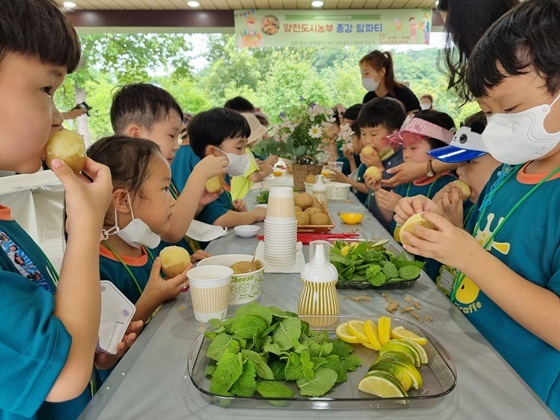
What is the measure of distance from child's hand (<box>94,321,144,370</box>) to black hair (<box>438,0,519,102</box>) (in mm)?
1464

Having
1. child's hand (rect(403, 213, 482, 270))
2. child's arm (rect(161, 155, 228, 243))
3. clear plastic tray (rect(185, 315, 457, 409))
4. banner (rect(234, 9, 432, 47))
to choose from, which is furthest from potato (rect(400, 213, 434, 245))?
banner (rect(234, 9, 432, 47))

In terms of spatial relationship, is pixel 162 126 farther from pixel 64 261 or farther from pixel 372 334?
pixel 372 334

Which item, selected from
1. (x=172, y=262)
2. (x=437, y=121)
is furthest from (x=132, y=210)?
(x=437, y=121)

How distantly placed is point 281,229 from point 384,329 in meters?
0.60

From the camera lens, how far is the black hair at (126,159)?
1.34 metres

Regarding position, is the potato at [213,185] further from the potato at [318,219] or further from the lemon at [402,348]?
the lemon at [402,348]

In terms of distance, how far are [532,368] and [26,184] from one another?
2887 mm

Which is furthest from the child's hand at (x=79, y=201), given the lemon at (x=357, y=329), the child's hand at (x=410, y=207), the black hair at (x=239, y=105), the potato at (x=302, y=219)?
the black hair at (x=239, y=105)

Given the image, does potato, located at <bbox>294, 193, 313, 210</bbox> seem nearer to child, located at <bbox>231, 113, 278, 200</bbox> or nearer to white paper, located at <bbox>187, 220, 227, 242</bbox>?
white paper, located at <bbox>187, 220, 227, 242</bbox>

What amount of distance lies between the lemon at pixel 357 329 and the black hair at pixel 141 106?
1407mm

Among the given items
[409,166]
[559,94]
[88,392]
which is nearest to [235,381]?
[88,392]

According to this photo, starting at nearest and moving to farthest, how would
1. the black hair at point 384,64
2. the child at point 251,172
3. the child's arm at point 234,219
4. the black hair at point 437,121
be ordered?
the child's arm at point 234,219 < the black hair at point 437,121 < the child at point 251,172 < the black hair at point 384,64

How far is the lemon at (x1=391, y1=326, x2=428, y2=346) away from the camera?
0.88m

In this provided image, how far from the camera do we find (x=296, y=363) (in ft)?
2.47
